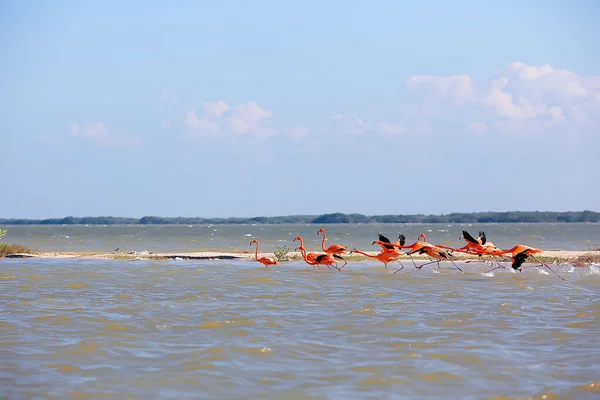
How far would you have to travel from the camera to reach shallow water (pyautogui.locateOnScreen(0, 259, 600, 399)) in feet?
25.9

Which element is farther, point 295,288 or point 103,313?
point 295,288

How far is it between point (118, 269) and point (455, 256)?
1188cm

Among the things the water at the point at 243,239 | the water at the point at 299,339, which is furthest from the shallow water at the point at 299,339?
the water at the point at 243,239

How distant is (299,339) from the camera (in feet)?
33.8

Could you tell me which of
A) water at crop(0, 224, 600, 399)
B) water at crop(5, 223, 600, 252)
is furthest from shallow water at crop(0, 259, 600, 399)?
water at crop(5, 223, 600, 252)

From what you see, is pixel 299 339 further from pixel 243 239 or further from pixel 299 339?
pixel 243 239

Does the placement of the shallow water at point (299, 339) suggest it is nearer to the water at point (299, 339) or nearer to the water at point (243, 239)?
the water at point (299, 339)

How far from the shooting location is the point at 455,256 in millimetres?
26312

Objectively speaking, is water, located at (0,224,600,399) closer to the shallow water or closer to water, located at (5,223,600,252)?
the shallow water

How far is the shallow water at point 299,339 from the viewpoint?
25.9 feet

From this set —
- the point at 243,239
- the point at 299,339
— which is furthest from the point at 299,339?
the point at 243,239

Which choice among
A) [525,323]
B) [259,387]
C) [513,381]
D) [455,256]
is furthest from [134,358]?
[455,256]

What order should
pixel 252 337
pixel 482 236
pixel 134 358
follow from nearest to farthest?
pixel 134 358
pixel 252 337
pixel 482 236

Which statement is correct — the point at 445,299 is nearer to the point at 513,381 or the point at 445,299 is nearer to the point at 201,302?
the point at 201,302
